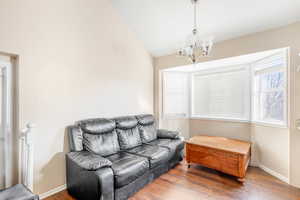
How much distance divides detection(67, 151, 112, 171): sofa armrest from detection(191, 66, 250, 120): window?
2.87m

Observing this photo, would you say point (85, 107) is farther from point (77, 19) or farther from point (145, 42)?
point (145, 42)

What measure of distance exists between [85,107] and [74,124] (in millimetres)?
331

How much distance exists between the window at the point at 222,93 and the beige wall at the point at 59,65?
2063 mm

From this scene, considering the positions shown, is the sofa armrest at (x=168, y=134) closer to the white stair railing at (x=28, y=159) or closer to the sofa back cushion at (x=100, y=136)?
the sofa back cushion at (x=100, y=136)

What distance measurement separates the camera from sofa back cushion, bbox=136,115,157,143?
10.8 ft

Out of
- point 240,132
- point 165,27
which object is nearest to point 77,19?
point 165,27

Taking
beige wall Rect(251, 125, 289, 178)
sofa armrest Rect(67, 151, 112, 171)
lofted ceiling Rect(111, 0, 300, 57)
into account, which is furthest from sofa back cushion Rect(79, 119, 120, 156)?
beige wall Rect(251, 125, 289, 178)

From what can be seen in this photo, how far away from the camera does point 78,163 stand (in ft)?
6.52

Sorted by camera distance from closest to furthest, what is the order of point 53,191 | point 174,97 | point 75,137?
1. point 53,191
2. point 75,137
3. point 174,97

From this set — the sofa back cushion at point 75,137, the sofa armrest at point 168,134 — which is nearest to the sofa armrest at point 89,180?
the sofa back cushion at point 75,137

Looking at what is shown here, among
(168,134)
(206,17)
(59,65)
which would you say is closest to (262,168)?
(168,134)

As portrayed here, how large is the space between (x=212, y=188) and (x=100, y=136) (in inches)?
77.1

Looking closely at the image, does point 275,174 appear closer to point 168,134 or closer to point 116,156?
point 168,134

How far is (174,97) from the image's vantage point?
4180 millimetres
